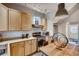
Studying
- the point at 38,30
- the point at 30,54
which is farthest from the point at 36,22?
the point at 30,54

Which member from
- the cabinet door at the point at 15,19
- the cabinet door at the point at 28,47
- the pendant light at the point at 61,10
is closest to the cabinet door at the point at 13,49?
the cabinet door at the point at 28,47

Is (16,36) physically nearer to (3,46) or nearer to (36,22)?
(3,46)

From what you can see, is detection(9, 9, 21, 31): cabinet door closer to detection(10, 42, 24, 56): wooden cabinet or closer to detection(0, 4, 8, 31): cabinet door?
detection(0, 4, 8, 31): cabinet door

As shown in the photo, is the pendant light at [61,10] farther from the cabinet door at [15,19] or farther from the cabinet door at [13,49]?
the cabinet door at [13,49]

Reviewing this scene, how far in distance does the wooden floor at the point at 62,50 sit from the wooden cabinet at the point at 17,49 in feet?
1.31

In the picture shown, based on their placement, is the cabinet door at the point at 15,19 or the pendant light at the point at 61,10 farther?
the cabinet door at the point at 15,19

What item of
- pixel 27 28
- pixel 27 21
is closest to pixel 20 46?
pixel 27 28

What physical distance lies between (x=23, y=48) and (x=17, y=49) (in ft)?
0.39

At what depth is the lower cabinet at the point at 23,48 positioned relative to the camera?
191 centimetres

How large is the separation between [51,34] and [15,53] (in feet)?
2.60

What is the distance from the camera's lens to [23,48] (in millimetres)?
1990

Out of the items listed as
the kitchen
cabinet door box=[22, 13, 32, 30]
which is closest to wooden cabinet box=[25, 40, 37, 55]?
the kitchen

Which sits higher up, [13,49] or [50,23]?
[50,23]

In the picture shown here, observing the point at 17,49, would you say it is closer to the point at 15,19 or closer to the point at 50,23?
the point at 15,19
